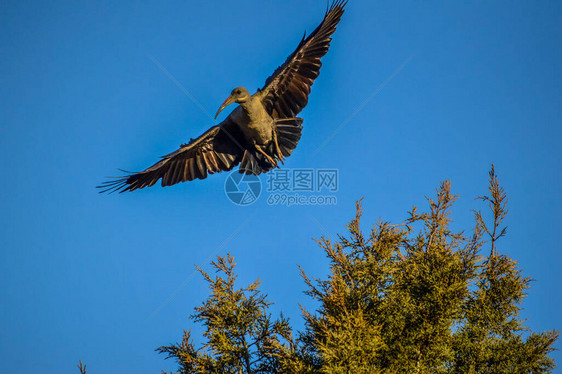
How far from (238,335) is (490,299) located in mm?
2980

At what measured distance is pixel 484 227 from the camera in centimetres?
676

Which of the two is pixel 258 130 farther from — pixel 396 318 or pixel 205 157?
pixel 396 318

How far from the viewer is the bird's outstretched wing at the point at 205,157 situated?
1016 cm

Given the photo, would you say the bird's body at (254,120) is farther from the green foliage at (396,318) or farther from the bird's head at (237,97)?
the green foliage at (396,318)

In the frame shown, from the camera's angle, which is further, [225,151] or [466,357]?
[225,151]

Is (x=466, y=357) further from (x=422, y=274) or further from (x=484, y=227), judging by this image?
(x=484, y=227)

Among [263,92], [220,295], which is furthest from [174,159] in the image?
[220,295]

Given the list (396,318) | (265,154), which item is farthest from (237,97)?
(396,318)

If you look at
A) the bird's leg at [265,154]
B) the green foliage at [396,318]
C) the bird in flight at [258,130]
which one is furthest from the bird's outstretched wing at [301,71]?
the green foliage at [396,318]

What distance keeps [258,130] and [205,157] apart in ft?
4.06

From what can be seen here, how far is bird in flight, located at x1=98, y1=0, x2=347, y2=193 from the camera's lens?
31.4 ft

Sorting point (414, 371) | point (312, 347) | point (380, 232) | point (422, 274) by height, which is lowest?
point (414, 371)

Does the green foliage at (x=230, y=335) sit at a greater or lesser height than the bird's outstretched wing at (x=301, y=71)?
lesser

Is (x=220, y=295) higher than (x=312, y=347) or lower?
higher
